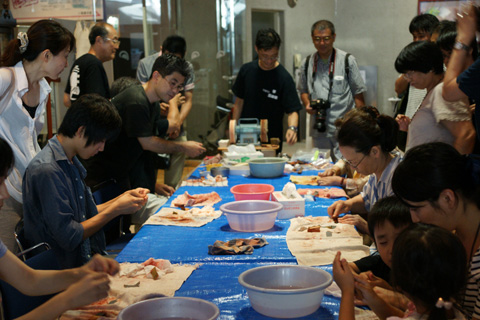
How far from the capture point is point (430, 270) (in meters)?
1.30

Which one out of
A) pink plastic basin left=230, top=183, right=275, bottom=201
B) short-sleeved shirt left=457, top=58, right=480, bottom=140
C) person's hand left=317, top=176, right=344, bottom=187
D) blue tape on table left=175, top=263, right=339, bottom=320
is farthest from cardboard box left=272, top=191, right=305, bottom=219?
short-sleeved shirt left=457, top=58, right=480, bottom=140

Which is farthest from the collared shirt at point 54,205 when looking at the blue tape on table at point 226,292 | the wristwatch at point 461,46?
the wristwatch at point 461,46

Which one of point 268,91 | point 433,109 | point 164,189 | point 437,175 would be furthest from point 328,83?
point 437,175

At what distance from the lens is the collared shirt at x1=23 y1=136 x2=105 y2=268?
2.27m

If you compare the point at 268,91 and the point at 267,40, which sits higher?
the point at 267,40

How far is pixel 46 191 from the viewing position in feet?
7.43

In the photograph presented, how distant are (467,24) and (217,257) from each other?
1781 millimetres

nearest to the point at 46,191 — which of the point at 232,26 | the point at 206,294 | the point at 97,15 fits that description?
the point at 206,294

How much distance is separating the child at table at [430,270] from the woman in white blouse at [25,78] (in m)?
2.08

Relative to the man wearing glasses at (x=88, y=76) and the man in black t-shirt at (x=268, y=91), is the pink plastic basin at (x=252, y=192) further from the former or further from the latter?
the man in black t-shirt at (x=268, y=91)

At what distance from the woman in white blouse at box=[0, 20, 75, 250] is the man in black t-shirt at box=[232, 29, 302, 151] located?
2667mm

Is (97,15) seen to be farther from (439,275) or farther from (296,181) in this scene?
(439,275)

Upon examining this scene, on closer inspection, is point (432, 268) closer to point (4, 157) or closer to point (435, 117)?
point (4, 157)

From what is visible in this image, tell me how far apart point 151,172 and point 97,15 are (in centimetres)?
315
